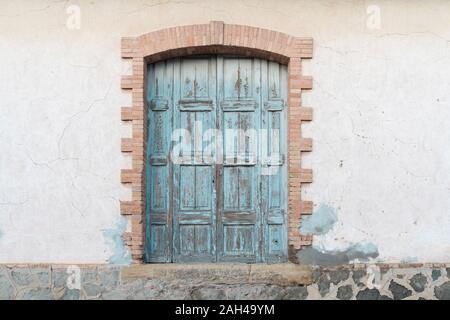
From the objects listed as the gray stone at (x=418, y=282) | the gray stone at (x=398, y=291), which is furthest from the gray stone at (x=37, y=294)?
the gray stone at (x=418, y=282)

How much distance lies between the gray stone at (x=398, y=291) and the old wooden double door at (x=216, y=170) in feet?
4.15

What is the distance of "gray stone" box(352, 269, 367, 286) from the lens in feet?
25.3

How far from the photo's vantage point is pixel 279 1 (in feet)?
25.9

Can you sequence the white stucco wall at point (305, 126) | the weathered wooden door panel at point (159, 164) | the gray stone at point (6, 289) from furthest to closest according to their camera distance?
the weathered wooden door panel at point (159, 164) → the white stucco wall at point (305, 126) → the gray stone at point (6, 289)

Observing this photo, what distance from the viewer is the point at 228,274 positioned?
7.70 meters

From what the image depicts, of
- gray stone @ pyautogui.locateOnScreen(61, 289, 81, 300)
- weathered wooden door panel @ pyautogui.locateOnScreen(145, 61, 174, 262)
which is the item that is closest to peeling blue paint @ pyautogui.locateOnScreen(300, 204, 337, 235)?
weathered wooden door panel @ pyautogui.locateOnScreen(145, 61, 174, 262)

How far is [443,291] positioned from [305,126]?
243cm

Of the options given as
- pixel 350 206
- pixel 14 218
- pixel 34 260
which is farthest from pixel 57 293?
pixel 350 206

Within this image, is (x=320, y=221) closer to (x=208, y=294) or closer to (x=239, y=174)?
(x=239, y=174)

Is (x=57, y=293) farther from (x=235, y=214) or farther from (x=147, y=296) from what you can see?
(x=235, y=214)

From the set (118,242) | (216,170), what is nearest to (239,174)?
(216,170)

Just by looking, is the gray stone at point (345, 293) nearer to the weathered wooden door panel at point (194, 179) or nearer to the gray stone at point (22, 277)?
the weathered wooden door panel at point (194, 179)

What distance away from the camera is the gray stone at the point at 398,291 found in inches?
304
